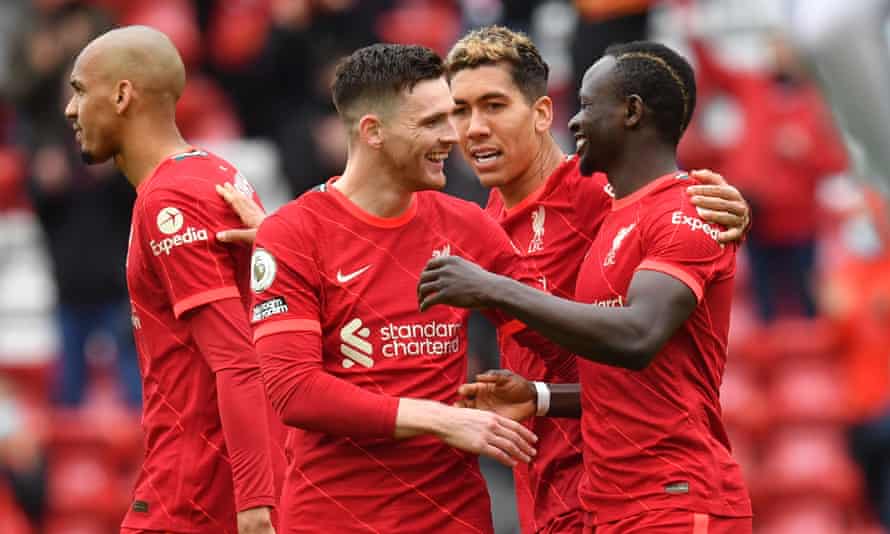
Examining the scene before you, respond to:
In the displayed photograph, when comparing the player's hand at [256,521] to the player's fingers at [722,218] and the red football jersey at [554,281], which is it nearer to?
the red football jersey at [554,281]

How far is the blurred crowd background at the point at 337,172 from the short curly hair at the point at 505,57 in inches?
128

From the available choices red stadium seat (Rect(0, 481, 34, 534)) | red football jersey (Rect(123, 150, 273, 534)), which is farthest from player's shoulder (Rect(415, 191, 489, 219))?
red stadium seat (Rect(0, 481, 34, 534))

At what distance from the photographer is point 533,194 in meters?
4.91

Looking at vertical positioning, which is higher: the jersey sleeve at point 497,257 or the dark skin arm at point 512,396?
the jersey sleeve at point 497,257

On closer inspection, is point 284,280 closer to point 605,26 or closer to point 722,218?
point 722,218

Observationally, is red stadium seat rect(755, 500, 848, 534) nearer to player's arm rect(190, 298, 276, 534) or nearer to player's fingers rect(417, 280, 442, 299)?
player's arm rect(190, 298, 276, 534)

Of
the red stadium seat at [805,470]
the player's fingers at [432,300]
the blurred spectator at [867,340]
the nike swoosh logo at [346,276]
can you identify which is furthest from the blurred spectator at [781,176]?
the player's fingers at [432,300]

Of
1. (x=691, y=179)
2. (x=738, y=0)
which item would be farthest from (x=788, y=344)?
(x=691, y=179)

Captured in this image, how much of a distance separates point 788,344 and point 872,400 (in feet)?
1.84

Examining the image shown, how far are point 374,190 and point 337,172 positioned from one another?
528 centimetres

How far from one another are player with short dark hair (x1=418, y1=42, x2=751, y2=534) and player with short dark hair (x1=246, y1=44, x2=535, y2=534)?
0.65 feet

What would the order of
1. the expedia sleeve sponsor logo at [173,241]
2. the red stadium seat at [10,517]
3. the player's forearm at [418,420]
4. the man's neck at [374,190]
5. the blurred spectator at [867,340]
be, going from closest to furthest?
the player's forearm at [418,420]
the man's neck at [374,190]
the expedia sleeve sponsor logo at [173,241]
the blurred spectator at [867,340]
the red stadium seat at [10,517]

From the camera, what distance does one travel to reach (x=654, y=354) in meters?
3.87

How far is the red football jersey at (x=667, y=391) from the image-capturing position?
13.0ft
